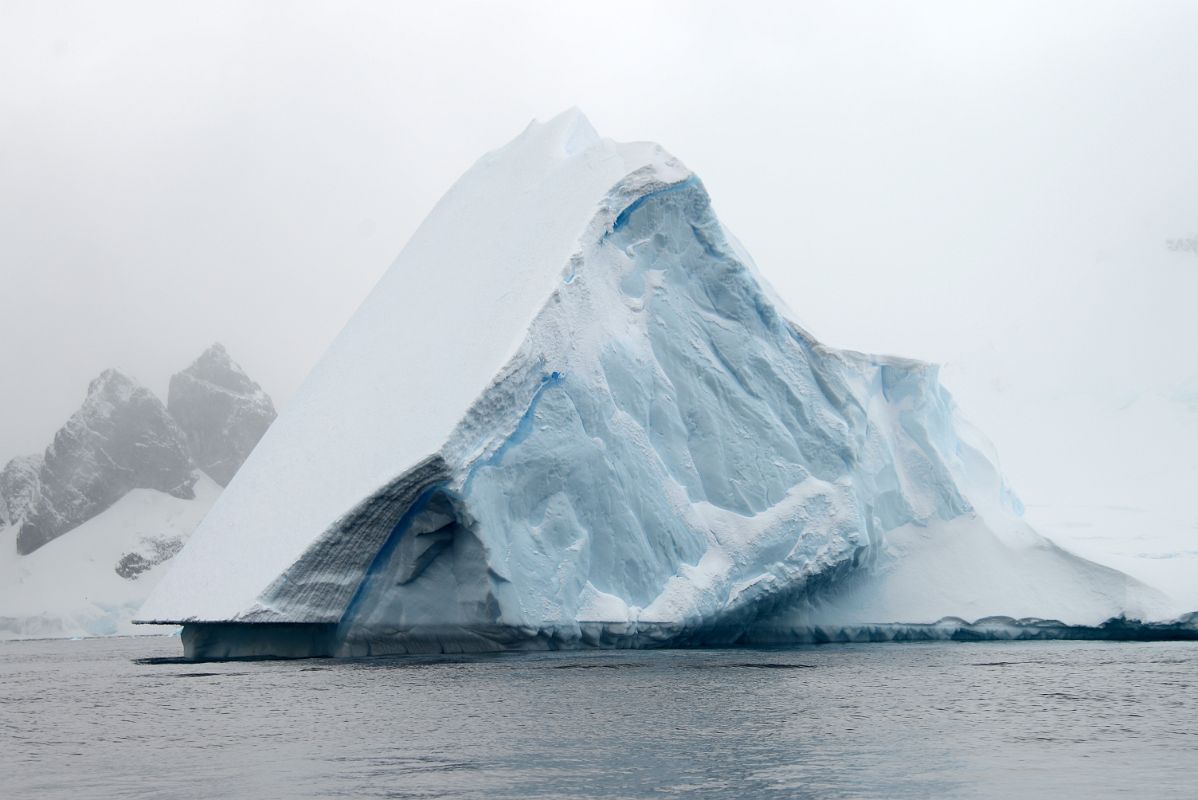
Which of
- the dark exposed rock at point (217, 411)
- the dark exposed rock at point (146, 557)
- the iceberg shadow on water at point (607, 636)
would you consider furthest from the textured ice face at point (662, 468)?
the dark exposed rock at point (217, 411)

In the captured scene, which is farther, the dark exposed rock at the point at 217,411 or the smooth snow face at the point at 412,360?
the dark exposed rock at the point at 217,411

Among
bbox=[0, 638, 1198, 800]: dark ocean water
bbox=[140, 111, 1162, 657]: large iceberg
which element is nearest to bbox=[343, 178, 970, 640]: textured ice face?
bbox=[140, 111, 1162, 657]: large iceberg

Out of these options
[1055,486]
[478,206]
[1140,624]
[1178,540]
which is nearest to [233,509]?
[478,206]

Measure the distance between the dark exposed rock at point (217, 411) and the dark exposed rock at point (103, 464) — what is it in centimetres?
157

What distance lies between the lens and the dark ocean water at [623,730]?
7.09 m

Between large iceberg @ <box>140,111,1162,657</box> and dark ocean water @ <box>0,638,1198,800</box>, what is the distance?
81cm

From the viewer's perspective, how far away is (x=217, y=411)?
309ft

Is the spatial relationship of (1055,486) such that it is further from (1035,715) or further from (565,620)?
(1035,715)

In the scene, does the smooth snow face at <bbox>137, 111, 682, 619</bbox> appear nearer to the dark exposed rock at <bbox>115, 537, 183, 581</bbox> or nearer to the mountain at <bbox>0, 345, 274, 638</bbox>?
the mountain at <bbox>0, 345, 274, 638</bbox>

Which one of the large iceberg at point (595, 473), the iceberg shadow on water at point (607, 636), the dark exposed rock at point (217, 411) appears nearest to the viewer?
the large iceberg at point (595, 473)

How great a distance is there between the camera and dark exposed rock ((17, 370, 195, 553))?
9169 centimetres

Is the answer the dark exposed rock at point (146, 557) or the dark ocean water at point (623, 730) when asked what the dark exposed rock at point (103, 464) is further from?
the dark ocean water at point (623, 730)

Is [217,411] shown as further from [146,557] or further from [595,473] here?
[595,473]

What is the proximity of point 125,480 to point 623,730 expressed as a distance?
90.0 m
